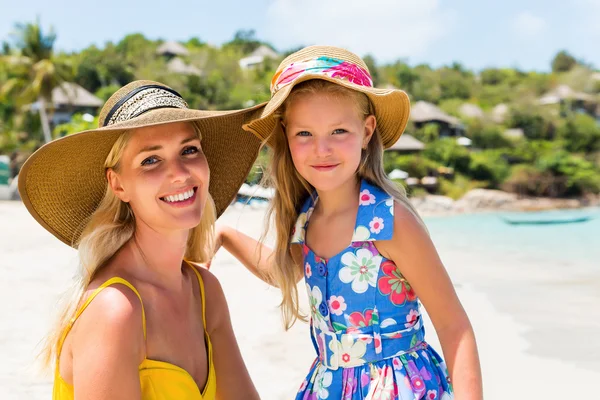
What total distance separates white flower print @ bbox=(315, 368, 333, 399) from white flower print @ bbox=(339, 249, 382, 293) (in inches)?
12.7

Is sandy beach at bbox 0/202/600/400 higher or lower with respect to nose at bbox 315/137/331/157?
lower

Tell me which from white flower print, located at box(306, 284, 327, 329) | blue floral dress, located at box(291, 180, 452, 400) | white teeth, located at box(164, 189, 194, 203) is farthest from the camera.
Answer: white flower print, located at box(306, 284, 327, 329)

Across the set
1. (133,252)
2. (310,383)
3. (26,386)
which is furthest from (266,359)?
(133,252)

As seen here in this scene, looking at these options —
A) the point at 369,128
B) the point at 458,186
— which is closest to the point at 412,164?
the point at 458,186

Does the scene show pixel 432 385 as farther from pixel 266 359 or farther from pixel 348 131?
pixel 266 359

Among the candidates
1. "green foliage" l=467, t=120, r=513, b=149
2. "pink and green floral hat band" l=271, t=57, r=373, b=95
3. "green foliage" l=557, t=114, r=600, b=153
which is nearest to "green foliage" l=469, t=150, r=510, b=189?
"green foliage" l=467, t=120, r=513, b=149

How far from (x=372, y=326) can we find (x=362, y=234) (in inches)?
12.5

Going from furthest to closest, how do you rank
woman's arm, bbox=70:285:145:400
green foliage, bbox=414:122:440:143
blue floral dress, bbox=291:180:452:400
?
green foliage, bbox=414:122:440:143 < blue floral dress, bbox=291:180:452:400 < woman's arm, bbox=70:285:145:400

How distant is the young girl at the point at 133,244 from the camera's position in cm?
166

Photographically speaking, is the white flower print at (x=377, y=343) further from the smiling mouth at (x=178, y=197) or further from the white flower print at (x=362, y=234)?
the smiling mouth at (x=178, y=197)

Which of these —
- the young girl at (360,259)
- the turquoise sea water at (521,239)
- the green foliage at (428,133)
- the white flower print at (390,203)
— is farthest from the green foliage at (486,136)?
the white flower print at (390,203)

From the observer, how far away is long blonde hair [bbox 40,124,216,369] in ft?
5.79

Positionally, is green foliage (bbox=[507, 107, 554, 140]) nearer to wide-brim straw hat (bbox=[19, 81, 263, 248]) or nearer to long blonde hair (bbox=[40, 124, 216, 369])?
wide-brim straw hat (bbox=[19, 81, 263, 248])

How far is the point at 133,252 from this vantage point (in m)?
1.92
